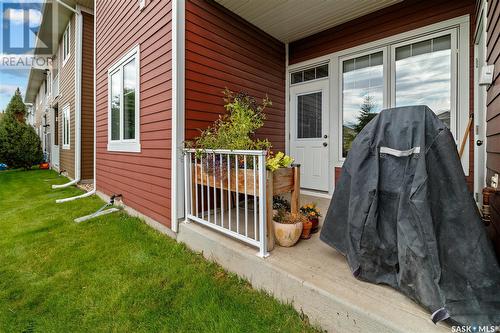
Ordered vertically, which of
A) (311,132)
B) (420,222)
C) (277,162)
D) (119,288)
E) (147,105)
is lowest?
(119,288)

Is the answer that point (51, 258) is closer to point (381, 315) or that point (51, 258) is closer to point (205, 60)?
point (205, 60)

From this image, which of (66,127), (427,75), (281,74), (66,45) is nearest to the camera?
(427,75)

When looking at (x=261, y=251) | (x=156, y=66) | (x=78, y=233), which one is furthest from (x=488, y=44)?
(x=78, y=233)

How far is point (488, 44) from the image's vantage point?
7.04 feet

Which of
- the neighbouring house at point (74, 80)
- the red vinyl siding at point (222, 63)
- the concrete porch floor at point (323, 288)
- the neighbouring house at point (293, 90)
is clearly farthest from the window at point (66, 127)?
the concrete porch floor at point (323, 288)

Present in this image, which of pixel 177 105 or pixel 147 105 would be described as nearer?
pixel 177 105

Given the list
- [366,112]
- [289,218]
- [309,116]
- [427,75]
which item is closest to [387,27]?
[427,75]

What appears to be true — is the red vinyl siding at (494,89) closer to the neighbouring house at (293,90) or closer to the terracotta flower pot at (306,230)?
the neighbouring house at (293,90)

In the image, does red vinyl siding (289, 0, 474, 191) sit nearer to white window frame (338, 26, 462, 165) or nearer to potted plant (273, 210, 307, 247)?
white window frame (338, 26, 462, 165)

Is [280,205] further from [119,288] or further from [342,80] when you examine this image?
[342,80]

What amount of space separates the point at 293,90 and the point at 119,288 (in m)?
3.81

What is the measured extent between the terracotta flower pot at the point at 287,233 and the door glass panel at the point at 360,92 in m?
2.11

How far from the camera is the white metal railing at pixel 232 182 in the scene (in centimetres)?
196

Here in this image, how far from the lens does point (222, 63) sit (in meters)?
3.29
